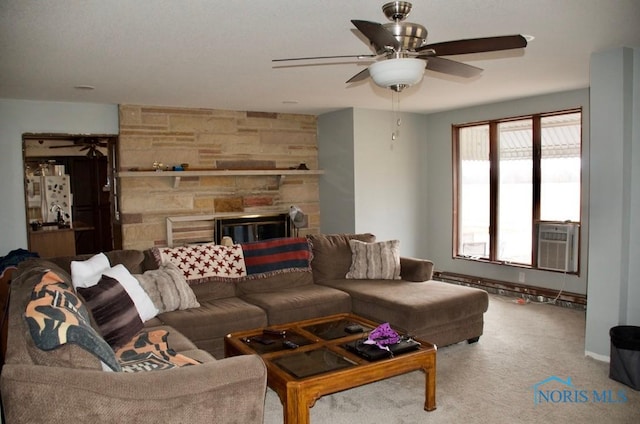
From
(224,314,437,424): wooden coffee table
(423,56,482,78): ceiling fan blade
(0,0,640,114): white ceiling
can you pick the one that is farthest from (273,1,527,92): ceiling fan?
(224,314,437,424): wooden coffee table

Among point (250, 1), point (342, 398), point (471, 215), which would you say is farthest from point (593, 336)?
point (250, 1)

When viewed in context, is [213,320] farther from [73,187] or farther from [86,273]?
[73,187]

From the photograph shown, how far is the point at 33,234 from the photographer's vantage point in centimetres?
599

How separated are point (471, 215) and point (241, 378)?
528 centimetres

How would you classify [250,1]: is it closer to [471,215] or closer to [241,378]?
[241,378]

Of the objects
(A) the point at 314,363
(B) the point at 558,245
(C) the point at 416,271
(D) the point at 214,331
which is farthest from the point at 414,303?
(B) the point at 558,245

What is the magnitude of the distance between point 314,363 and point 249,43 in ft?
6.90

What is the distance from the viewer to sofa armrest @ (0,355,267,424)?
1615mm

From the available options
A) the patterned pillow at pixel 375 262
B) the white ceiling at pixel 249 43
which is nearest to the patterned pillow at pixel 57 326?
the white ceiling at pixel 249 43

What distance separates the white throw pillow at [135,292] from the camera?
125 inches

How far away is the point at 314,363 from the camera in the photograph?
8.97ft

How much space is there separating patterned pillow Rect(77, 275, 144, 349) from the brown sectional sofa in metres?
0.26

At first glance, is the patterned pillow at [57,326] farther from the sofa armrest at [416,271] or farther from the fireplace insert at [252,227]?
the fireplace insert at [252,227]

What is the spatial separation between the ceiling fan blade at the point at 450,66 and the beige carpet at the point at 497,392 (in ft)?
6.59
